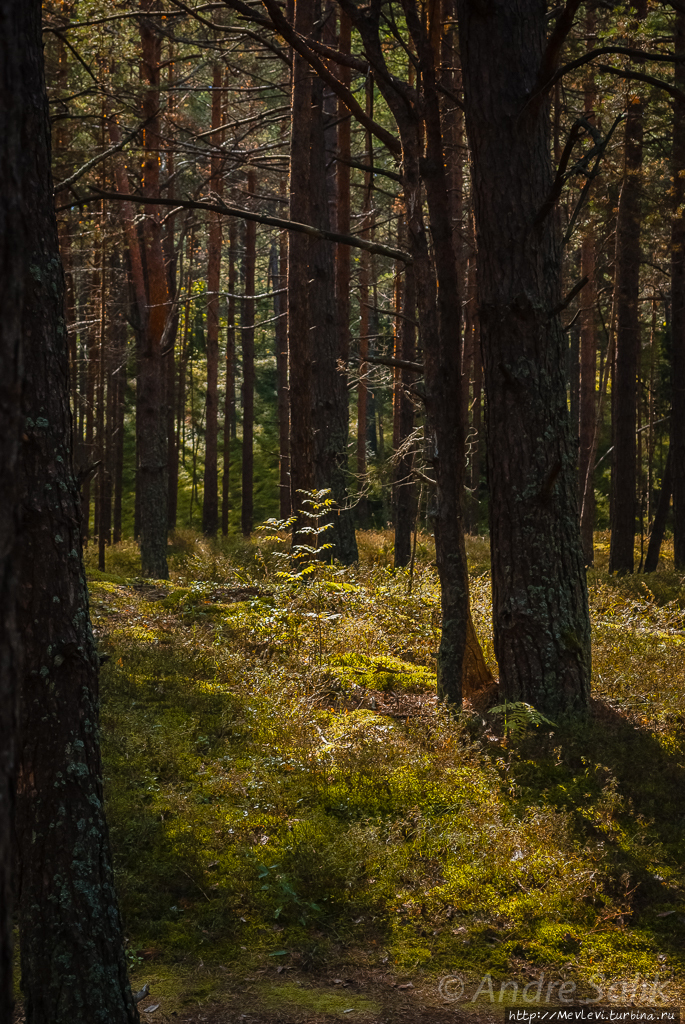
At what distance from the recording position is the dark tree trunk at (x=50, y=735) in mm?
3166

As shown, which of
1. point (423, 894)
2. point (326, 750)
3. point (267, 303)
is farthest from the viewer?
point (267, 303)

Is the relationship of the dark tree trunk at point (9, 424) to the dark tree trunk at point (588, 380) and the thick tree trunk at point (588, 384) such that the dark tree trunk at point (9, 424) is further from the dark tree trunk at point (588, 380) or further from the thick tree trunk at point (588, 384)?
the thick tree trunk at point (588, 384)

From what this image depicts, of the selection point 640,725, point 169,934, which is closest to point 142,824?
point 169,934

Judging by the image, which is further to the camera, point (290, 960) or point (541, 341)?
point (541, 341)

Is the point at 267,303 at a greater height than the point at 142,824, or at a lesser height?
greater

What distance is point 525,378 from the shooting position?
6.77m

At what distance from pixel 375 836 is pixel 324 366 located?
1027cm

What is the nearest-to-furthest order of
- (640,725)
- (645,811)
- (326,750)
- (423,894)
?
(423,894) < (645,811) < (326,750) < (640,725)

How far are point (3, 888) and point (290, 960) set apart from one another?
114 inches

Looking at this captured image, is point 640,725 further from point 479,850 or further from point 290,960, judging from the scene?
point 290,960

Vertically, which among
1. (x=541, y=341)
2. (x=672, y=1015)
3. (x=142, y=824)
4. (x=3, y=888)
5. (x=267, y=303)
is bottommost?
(x=672, y=1015)

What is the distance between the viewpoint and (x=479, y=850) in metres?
5.05

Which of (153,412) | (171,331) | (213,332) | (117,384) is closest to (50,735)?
(153,412)

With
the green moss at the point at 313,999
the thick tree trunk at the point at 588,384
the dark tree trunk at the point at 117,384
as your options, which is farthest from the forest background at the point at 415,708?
the dark tree trunk at the point at 117,384
